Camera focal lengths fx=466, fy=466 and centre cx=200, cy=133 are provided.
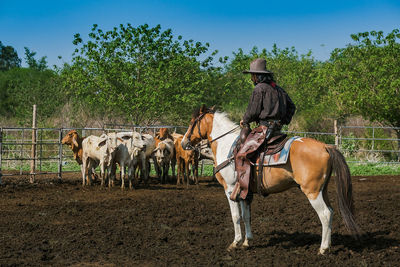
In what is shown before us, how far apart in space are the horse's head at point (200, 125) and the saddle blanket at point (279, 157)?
129 centimetres

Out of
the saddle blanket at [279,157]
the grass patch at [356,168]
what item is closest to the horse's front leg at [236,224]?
the saddle blanket at [279,157]

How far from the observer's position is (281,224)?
8.27 meters

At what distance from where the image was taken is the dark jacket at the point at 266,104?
20.8ft

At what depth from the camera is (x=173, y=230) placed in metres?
7.85

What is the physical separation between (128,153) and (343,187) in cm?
849

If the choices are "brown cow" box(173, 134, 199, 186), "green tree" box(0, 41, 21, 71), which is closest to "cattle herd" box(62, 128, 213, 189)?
"brown cow" box(173, 134, 199, 186)

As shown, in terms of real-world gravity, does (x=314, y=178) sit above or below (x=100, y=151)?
below

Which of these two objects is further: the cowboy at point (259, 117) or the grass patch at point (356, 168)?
the grass patch at point (356, 168)

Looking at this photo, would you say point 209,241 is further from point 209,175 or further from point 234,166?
point 209,175

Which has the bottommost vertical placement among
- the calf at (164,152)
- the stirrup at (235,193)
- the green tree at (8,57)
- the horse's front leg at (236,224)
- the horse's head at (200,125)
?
the horse's front leg at (236,224)

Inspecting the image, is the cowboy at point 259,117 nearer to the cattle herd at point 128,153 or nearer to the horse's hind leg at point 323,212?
the horse's hind leg at point 323,212

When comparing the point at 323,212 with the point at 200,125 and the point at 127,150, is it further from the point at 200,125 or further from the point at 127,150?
the point at 127,150

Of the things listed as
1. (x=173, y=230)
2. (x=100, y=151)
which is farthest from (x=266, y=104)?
(x=100, y=151)

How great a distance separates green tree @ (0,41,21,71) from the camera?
74938mm
